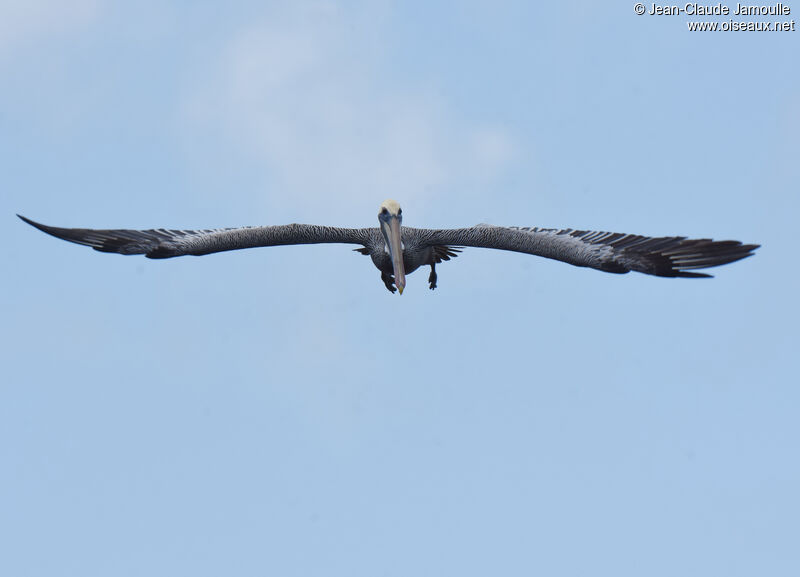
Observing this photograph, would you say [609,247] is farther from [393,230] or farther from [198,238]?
[198,238]

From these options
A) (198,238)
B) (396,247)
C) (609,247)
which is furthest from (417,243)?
(198,238)

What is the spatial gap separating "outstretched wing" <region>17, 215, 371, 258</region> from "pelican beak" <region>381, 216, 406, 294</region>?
0.97 meters

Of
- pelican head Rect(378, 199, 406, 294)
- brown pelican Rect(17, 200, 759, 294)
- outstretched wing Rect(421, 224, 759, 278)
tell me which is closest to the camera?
outstretched wing Rect(421, 224, 759, 278)

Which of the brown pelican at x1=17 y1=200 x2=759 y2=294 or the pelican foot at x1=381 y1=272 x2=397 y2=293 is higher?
the brown pelican at x1=17 y1=200 x2=759 y2=294

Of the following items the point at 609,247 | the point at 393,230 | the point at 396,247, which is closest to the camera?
the point at 609,247

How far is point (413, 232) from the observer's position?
21.2 m

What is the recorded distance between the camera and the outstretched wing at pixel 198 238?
2073 cm

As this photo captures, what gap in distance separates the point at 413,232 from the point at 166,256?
460 cm

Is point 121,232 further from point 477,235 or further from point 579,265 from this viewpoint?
point 579,265

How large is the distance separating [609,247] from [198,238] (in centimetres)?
757

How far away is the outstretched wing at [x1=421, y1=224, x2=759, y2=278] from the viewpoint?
17.6 m

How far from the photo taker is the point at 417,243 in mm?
21031

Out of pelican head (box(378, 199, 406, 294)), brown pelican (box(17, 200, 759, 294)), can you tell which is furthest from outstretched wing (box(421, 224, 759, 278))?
pelican head (box(378, 199, 406, 294))

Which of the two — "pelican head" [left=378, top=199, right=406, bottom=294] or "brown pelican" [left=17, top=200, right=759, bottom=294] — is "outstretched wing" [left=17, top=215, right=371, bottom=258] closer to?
"brown pelican" [left=17, top=200, right=759, bottom=294]
